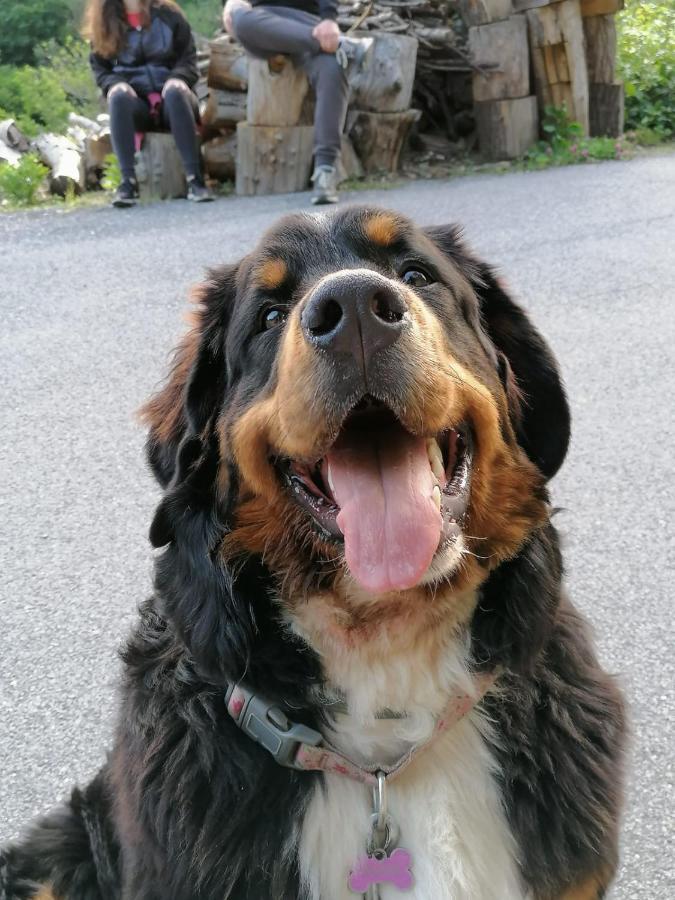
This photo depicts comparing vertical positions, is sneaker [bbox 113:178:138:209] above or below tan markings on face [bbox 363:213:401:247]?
below

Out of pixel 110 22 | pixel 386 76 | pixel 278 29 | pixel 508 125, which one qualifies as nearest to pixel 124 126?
pixel 110 22

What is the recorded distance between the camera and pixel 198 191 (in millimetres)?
8352

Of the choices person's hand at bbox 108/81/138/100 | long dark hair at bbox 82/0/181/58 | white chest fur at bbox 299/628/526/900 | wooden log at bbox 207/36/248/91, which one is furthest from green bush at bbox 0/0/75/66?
white chest fur at bbox 299/628/526/900

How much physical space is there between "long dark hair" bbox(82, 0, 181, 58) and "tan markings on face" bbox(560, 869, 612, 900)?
28.4 feet

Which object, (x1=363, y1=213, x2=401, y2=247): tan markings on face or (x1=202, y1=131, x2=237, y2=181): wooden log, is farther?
(x1=202, y1=131, x2=237, y2=181): wooden log

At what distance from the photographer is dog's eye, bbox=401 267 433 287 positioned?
7.17 ft

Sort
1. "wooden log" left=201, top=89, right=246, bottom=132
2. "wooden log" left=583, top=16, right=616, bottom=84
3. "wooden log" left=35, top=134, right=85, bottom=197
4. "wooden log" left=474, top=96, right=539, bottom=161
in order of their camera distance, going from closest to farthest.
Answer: "wooden log" left=201, top=89, right=246, bottom=132, "wooden log" left=474, top=96, right=539, bottom=161, "wooden log" left=583, top=16, right=616, bottom=84, "wooden log" left=35, top=134, right=85, bottom=197

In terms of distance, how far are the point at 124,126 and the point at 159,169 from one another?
50 cm

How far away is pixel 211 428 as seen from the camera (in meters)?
2.22

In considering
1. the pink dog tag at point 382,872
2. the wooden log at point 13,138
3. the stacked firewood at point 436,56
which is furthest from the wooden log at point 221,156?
the pink dog tag at point 382,872

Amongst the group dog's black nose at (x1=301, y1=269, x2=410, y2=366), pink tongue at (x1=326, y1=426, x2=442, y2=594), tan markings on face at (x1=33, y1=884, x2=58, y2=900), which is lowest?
tan markings on face at (x1=33, y1=884, x2=58, y2=900)

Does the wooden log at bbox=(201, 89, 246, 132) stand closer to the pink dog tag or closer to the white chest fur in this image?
the white chest fur

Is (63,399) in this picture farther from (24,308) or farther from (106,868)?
(106,868)

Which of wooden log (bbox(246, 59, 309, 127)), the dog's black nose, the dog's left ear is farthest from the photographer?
wooden log (bbox(246, 59, 309, 127))
